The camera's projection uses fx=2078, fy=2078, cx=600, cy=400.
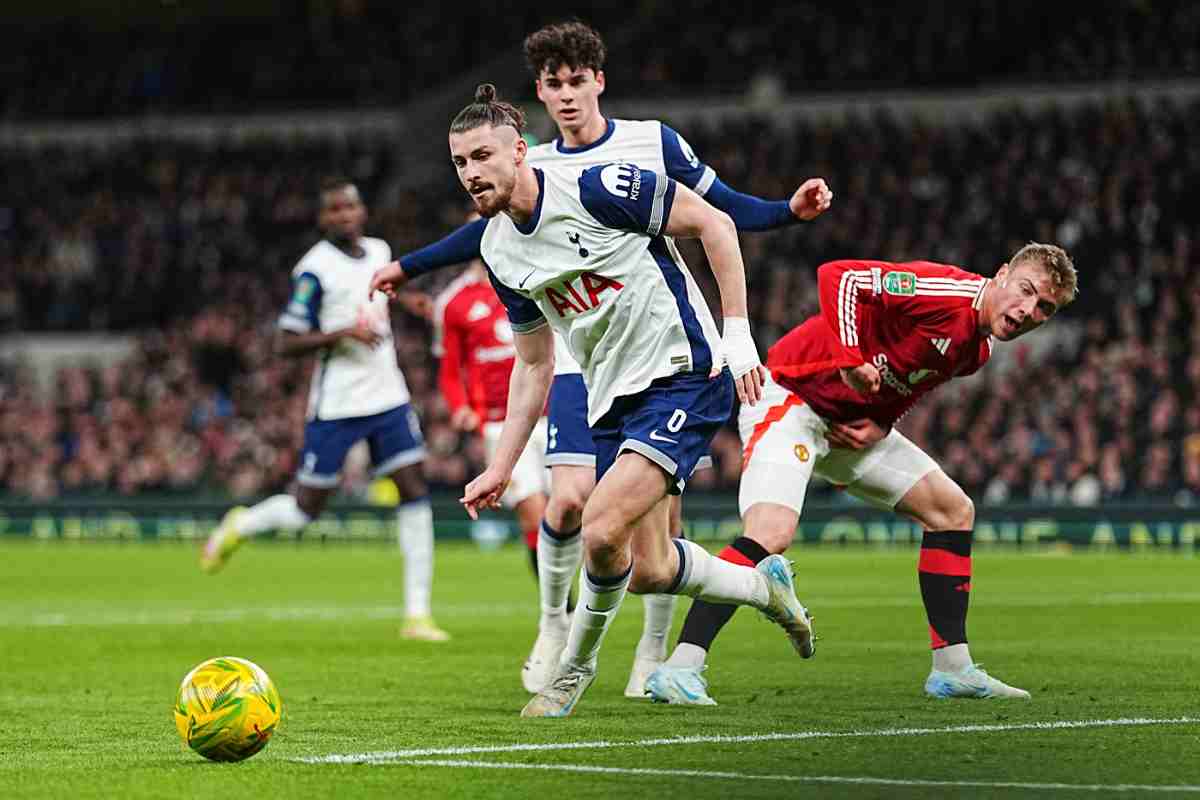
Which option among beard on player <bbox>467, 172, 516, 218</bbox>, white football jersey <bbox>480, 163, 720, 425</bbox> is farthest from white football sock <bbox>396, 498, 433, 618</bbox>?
beard on player <bbox>467, 172, 516, 218</bbox>

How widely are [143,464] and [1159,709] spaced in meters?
24.6

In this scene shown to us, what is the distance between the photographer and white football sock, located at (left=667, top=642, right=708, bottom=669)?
8.72 metres

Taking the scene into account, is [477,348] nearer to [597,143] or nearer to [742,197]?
[597,143]

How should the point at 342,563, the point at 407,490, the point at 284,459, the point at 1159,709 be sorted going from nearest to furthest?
the point at 1159,709, the point at 407,490, the point at 342,563, the point at 284,459

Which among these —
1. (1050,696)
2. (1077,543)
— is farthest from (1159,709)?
(1077,543)

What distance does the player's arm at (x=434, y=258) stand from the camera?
28.0ft

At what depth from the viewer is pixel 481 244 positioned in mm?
8203

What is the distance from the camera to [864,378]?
8531 mm

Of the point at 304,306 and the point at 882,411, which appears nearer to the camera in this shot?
the point at 882,411

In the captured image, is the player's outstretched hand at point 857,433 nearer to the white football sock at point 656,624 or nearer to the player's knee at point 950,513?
the player's knee at point 950,513

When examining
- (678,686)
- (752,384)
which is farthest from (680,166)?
(678,686)

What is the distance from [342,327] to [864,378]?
581 cm

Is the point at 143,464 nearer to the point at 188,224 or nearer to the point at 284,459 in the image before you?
the point at 284,459

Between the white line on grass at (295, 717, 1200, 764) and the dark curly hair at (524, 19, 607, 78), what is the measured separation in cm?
324
